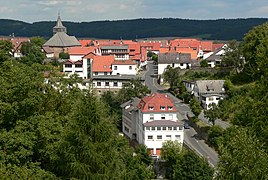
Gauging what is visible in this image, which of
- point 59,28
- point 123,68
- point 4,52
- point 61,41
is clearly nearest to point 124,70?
point 123,68

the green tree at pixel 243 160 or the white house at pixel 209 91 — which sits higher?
the green tree at pixel 243 160

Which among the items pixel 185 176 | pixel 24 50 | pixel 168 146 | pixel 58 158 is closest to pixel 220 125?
pixel 168 146

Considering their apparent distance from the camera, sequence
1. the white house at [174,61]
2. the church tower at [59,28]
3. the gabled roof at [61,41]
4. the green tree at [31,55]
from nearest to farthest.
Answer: the green tree at [31,55] < the white house at [174,61] < the gabled roof at [61,41] < the church tower at [59,28]

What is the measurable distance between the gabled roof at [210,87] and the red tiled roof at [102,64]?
514 inches

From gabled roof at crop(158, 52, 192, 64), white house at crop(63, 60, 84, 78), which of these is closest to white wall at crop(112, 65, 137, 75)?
white house at crop(63, 60, 84, 78)

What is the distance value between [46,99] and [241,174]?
27.9 ft

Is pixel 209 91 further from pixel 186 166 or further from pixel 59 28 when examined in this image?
pixel 59 28

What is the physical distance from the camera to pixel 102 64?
5116 cm

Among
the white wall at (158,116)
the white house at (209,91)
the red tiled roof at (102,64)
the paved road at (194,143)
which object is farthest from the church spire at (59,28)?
the white wall at (158,116)

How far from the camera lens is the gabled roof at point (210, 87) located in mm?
39469

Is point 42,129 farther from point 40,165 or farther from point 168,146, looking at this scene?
point 168,146

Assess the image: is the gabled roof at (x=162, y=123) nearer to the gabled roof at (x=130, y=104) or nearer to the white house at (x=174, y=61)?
the gabled roof at (x=130, y=104)

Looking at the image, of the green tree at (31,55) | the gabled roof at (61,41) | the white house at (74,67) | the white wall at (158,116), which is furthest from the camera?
the gabled roof at (61,41)

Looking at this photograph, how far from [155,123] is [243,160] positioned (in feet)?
Result: 68.0
